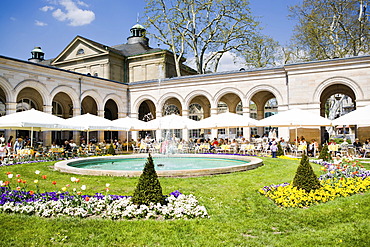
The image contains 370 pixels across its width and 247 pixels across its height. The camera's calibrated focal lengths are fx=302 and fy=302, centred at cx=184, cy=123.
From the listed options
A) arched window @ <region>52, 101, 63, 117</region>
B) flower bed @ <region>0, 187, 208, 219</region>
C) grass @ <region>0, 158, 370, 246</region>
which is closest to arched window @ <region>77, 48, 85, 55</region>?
arched window @ <region>52, 101, 63, 117</region>

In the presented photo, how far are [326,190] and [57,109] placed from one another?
88.1ft

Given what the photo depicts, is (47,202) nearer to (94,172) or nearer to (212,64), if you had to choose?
(94,172)

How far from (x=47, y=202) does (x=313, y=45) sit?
1245 inches

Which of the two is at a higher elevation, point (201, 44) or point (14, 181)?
point (201, 44)

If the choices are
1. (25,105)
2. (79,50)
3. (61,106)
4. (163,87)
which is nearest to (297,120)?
(163,87)

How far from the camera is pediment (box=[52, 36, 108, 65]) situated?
120ft

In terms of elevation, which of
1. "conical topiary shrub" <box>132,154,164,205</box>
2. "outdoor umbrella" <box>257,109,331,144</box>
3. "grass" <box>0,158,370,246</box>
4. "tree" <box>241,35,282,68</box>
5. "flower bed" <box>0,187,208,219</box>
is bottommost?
"grass" <box>0,158,370,246</box>

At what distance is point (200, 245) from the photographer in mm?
4488

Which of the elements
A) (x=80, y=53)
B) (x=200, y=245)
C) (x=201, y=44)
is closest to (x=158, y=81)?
(x=201, y=44)

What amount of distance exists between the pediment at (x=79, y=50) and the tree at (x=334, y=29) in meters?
22.6

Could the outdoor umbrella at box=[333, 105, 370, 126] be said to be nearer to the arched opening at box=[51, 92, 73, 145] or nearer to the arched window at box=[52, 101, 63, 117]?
the arched opening at box=[51, 92, 73, 145]

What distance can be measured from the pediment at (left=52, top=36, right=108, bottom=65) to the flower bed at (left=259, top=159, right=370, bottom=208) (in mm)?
31846

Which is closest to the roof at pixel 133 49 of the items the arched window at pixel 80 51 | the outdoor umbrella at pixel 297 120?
the arched window at pixel 80 51

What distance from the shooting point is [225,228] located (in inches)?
206
